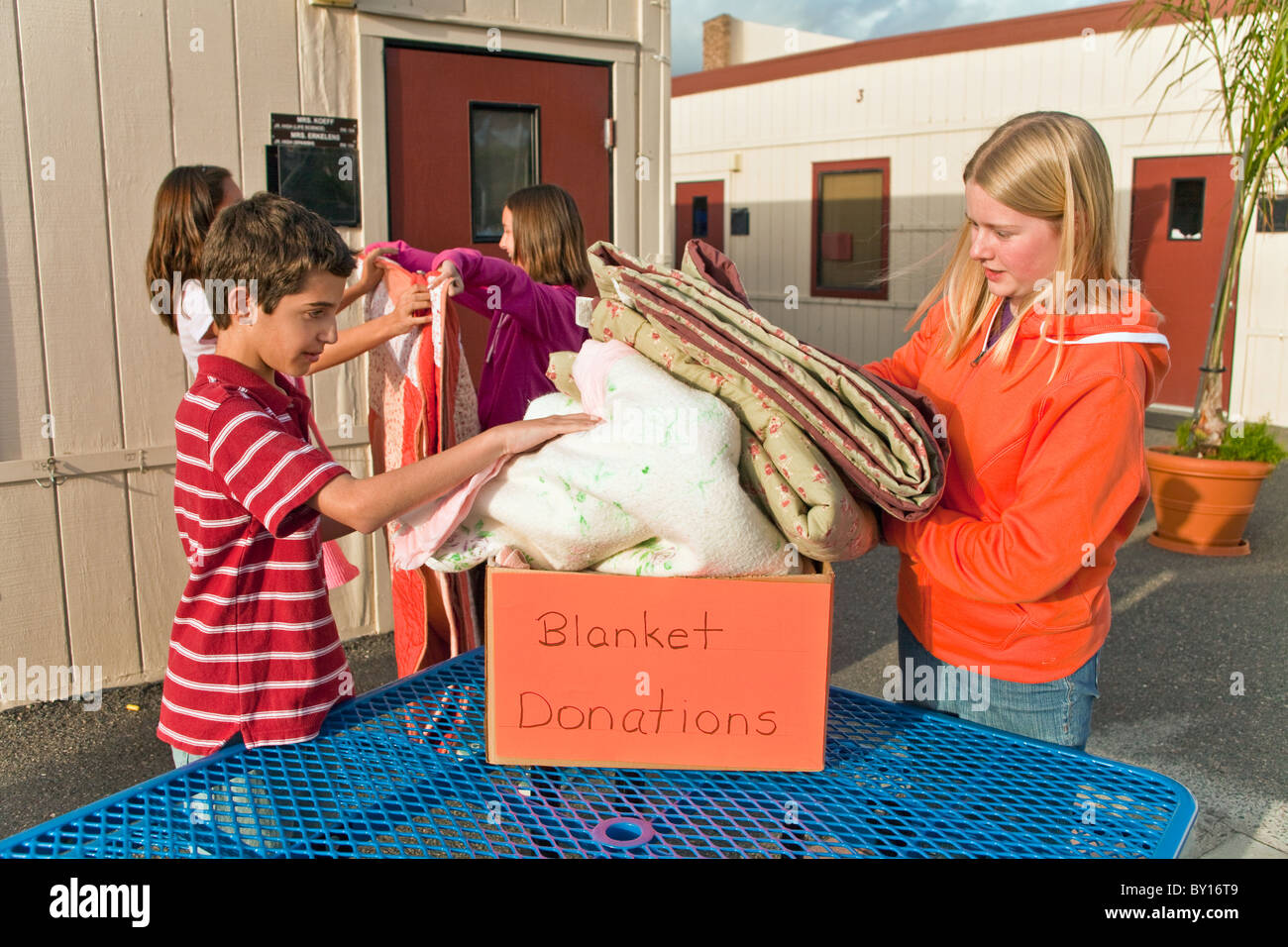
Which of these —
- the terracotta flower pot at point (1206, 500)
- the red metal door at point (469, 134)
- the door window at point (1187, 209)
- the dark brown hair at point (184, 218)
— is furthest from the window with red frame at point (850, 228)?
the dark brown hair at point (184, 218)

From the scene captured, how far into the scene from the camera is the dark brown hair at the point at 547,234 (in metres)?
3.31

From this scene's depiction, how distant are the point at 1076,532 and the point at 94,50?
147 inches

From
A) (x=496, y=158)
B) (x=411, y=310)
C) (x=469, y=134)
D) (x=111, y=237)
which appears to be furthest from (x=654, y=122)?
(x=411, y=310)

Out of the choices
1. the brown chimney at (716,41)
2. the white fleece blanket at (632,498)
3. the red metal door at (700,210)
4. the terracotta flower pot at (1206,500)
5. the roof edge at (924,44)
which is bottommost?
→ the terracotta flower pot at (1206,500)

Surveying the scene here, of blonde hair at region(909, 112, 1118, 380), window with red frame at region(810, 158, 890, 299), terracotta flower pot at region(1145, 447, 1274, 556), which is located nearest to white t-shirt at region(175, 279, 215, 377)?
blonde hair at region(909, 112, 1118, 380)

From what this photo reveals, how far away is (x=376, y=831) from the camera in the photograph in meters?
1.36

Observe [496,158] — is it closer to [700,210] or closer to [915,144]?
[915,144]

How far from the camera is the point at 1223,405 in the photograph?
627cm

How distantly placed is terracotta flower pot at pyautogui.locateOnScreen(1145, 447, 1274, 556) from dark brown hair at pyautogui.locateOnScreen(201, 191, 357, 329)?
5.25m

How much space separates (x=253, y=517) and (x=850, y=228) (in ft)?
37.0

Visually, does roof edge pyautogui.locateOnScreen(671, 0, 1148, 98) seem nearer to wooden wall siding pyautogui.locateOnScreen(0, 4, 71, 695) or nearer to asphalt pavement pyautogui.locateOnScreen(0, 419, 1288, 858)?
asphalt pavement pyautogui.locateOnScreen(0, 419, 1288, 858)

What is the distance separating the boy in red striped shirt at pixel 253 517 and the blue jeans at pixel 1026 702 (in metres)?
1.07

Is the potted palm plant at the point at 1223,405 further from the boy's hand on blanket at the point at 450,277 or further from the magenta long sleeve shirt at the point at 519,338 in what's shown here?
the boy's hand on blanket at the point at 450,277
